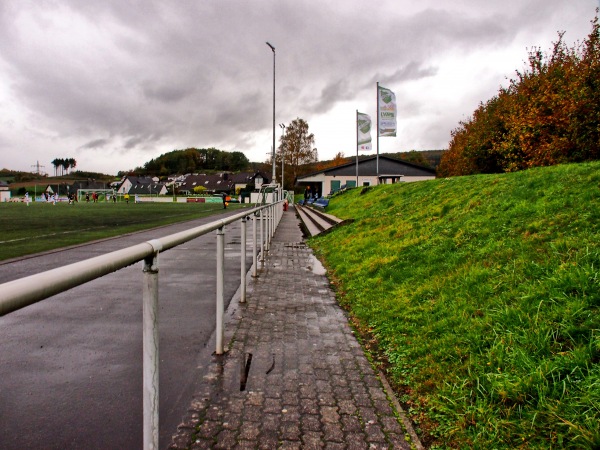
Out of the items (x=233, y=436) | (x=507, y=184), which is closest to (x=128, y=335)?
(x=233, y=436)

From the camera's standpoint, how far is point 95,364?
3.40 meters

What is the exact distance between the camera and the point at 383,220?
10.5 metres

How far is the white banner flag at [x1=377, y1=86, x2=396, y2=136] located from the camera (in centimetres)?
2323

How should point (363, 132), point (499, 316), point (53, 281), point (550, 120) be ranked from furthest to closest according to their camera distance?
point (363, 132)
point (550, 120)
point (499, 316)
point (53, 281)

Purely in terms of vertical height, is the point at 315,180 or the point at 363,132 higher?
the point at 363,132

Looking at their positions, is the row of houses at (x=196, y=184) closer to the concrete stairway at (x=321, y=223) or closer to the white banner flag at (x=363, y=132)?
the white banner flag at (x=363, y=132)

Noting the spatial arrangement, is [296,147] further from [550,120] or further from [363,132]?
[550,120]

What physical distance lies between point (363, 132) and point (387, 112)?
17.2 ft

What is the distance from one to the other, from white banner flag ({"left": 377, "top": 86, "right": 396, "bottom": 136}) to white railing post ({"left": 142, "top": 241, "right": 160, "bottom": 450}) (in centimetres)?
2303

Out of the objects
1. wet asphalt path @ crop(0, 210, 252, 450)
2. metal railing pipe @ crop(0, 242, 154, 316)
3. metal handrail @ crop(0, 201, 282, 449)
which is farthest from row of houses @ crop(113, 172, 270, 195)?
metal railing pipe @ crop(0, 242, 154, 316)

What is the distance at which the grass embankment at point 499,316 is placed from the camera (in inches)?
91.7

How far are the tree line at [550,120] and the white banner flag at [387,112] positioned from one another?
5116mm

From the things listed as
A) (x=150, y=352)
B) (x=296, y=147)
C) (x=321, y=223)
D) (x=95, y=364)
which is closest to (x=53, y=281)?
(x=150, y=352)

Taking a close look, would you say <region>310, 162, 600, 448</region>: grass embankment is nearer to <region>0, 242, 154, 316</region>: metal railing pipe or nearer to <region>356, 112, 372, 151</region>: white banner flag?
<region>0, 242, 154, 316</region>: metal railing pipe
